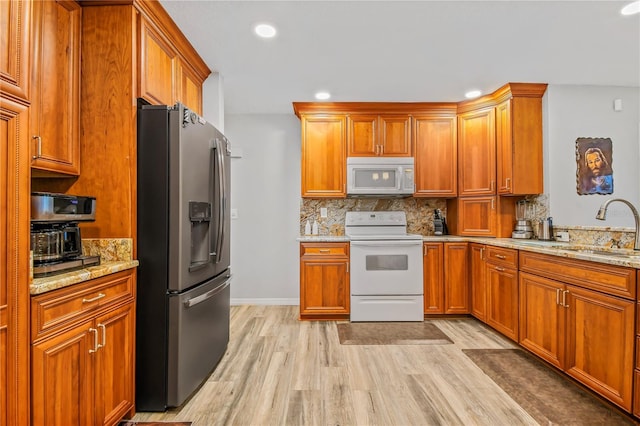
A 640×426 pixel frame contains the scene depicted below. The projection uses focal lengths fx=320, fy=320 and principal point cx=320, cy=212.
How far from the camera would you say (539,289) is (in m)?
2.43

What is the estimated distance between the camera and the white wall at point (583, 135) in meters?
3.15

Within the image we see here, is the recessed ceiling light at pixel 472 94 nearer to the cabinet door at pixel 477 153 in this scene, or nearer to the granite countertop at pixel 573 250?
the cabinet door at pixel 477 153

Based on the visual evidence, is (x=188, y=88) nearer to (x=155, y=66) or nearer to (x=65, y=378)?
(x=155, y=66)

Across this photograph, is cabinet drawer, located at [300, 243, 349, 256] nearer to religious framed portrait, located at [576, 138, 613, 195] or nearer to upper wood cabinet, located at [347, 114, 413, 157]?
upper wood cabinet, located at [347, 114, 413, 157]

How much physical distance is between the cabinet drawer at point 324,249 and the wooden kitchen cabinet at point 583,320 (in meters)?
1.68

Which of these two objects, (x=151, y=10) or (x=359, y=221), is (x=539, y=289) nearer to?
(x=359, y=221)

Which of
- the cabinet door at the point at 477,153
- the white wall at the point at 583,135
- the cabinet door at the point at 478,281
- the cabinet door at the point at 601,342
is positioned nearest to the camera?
the cabinet door at the point at 601,342

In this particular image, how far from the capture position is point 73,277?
1.35 m

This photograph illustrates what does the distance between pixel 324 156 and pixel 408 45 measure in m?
1.58

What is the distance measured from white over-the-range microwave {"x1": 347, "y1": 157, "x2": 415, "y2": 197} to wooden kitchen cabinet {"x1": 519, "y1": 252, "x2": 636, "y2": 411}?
1507 millimetres

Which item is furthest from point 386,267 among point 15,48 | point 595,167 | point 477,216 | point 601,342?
point 15,48

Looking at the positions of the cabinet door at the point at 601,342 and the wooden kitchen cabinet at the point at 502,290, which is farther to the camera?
the wooden kitchen cabinet at the point at 502,290

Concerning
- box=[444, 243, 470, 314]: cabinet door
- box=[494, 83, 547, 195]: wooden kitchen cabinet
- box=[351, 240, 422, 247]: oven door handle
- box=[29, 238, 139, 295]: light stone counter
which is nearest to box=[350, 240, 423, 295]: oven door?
box=[351, 240, 422, 247]: oven door handle

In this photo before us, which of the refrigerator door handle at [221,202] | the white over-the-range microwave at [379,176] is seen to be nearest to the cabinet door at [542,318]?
the white over-the-range microwave at [379,176]
